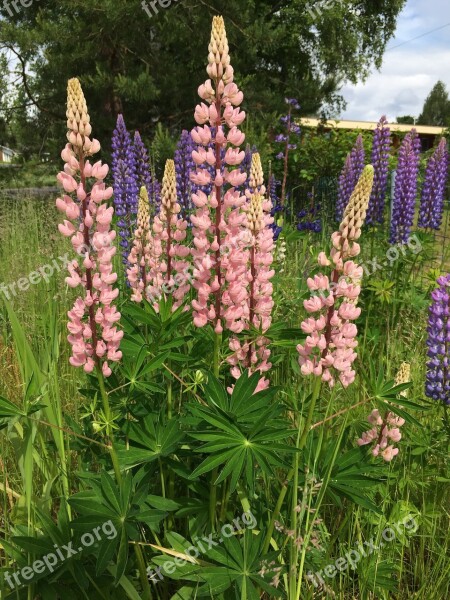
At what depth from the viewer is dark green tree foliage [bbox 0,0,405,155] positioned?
10422 mm

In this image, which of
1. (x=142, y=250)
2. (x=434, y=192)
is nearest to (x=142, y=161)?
(x=434, y=192)

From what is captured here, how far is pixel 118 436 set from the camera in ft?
6.06

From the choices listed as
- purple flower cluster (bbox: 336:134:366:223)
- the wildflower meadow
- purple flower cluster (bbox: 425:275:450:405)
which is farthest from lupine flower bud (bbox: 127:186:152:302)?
purple flower cluster (bbox: 336:134:366:223)

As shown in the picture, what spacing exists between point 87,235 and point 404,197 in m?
3.73

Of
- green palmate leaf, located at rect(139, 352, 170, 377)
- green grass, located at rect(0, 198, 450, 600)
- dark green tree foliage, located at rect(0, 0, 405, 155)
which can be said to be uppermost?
dark green tree foliage, located at rect(0, 0, 405, 155)

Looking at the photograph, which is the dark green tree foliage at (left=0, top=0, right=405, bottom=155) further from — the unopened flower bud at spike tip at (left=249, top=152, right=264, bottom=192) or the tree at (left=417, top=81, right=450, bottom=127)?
the tree at (left=417, top=81, right=450, bottom=127)

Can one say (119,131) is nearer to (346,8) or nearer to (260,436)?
(260,436)

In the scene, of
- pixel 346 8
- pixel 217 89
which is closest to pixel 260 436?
pixel 217 89

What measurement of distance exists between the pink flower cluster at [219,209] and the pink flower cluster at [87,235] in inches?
11.4

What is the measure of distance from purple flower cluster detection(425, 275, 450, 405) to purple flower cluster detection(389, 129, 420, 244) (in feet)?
7.17

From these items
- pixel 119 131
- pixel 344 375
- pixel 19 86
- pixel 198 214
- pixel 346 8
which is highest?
pixel 346 8

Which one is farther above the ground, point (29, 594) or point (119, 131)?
point (119, 131)

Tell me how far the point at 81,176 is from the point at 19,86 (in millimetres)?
13190

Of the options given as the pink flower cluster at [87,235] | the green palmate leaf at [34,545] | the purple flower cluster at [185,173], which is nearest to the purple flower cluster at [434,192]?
the purple flower cluster at [185,173]
